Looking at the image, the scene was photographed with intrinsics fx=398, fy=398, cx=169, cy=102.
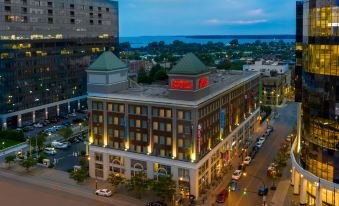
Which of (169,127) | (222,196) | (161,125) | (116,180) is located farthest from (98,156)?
(222,196)

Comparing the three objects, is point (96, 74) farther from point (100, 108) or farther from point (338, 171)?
point (338, 171)

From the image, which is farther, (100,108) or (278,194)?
(100,108)

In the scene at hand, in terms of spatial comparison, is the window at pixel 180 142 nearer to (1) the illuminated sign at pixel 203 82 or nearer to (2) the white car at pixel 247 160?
(1) the illuminated sign at pixel 203 82

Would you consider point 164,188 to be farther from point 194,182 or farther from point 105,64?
point 105,64

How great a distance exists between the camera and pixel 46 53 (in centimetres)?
12988

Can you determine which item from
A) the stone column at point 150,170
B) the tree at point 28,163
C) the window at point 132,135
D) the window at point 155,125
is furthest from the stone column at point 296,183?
the tree at point 28,163

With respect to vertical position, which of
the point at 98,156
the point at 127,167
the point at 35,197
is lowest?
the point at 35,197

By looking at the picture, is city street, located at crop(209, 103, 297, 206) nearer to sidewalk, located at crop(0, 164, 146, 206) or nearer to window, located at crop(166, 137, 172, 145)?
window, located at crop(166, 137, 172, 145)

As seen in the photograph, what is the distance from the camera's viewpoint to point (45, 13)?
129000 mm

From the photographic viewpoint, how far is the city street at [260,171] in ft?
232

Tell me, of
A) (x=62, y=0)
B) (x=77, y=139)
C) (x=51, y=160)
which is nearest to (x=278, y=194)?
(x=51, y=160)

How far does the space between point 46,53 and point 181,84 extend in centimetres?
7198

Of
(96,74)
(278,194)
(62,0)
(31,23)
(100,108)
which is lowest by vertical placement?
(278,194)

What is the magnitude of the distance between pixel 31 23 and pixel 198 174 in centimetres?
8040
